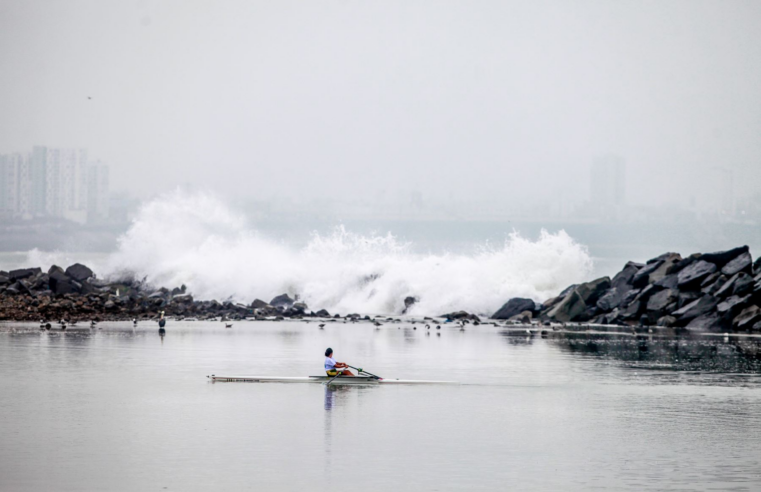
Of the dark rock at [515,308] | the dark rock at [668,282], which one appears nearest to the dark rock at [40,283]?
the dark rock at [515,308]

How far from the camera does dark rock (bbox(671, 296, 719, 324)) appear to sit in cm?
5481

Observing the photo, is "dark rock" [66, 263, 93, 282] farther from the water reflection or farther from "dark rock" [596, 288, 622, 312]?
the water reflection

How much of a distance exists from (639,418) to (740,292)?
3389 cm

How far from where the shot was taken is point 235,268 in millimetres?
85375

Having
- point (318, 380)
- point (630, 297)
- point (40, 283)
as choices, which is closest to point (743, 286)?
point (630, 297)

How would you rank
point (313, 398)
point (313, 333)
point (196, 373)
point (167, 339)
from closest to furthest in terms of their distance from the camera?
point (313, 398) → point (196, 373) → point (167, 339) → point (313, 333)

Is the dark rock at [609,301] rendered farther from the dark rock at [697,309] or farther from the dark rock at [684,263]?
the dark rock at [697,309]

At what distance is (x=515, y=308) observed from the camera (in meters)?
67.4

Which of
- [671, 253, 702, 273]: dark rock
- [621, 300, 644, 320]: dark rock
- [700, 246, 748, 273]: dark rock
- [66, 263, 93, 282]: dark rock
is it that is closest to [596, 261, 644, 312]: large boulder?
[621, 300, 644, 320]: dark rock

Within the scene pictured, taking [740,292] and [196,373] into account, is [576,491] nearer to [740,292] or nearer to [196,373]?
[196,373]

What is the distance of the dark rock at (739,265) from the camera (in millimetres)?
55875

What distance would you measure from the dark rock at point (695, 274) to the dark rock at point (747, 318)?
4878mm

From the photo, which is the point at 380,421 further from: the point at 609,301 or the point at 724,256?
the point at 609,301

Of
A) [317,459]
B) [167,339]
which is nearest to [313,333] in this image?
[167,339]
